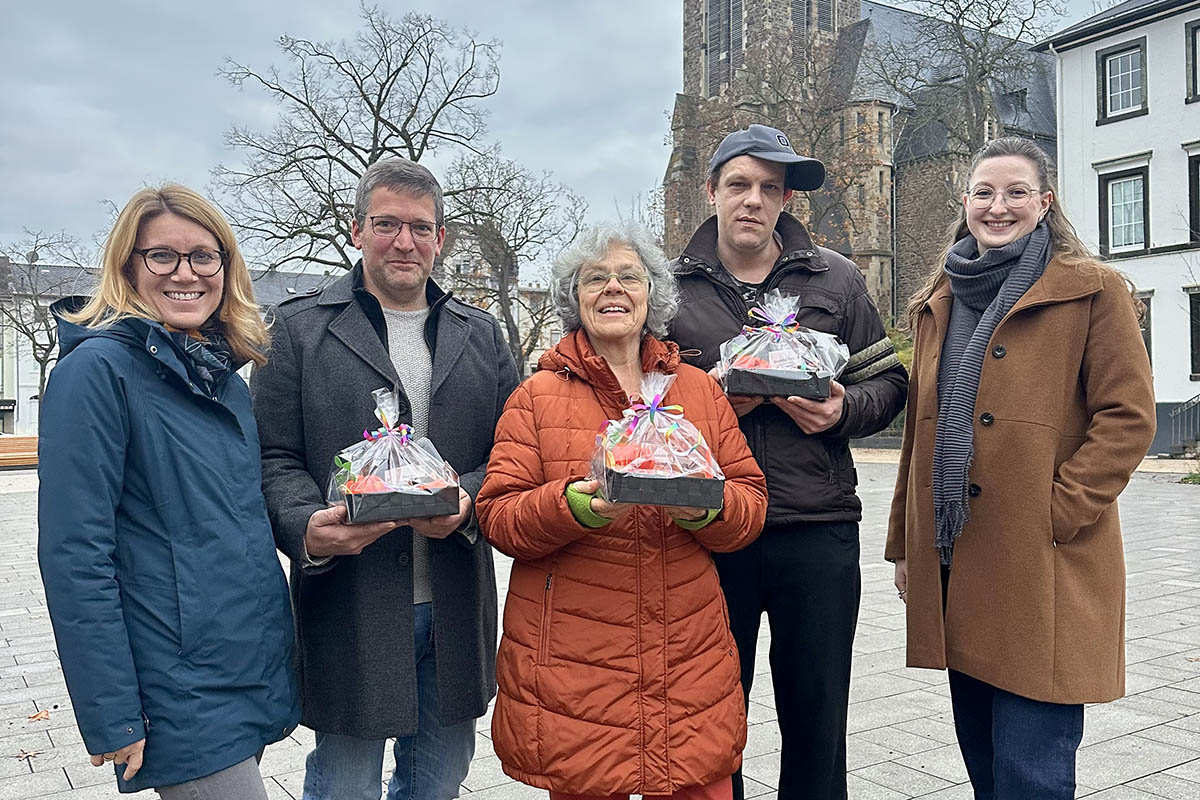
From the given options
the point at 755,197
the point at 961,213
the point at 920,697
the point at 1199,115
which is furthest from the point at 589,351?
the point at 1199,115

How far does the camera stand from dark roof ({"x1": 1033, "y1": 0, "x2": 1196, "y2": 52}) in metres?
27.0

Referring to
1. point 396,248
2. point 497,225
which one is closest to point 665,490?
point 396,248

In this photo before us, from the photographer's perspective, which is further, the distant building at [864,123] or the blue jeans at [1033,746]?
the distant building at [864,123]

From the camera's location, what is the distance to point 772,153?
3.56 meters

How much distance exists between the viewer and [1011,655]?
10.2ft

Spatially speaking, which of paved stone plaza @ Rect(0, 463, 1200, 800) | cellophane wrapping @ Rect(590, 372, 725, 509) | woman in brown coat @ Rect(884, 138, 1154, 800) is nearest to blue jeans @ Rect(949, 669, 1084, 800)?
woman in brown coat @ Rect(884, 138, 1154, 800)

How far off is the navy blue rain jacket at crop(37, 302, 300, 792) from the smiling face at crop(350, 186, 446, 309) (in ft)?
2.48

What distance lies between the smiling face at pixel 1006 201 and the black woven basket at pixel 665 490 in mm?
1360

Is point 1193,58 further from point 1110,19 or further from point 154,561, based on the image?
point 154,561

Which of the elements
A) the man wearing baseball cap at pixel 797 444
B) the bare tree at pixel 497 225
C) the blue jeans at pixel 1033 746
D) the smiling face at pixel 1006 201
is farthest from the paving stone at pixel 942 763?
the bare tree at pixel 497 225

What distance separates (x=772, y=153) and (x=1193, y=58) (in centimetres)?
2919

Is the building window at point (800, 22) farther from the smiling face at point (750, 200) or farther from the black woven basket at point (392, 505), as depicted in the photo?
the black woven basket at point (392, 505)

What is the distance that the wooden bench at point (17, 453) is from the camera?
28062 millimetres

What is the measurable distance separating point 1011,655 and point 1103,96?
3065cm
